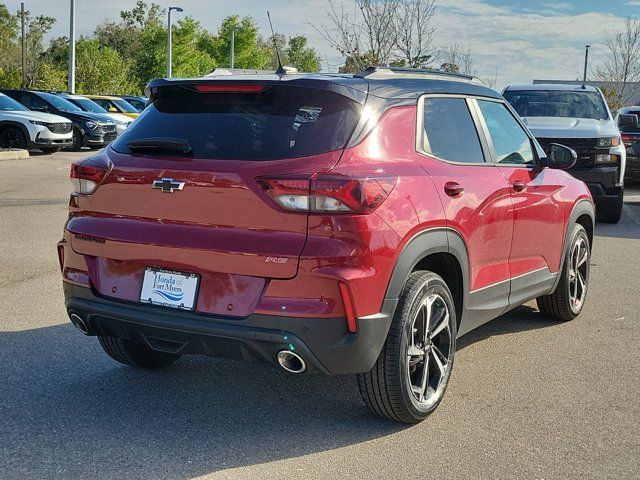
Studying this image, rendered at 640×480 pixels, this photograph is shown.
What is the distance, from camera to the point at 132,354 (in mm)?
4895

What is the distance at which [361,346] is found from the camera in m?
3.78

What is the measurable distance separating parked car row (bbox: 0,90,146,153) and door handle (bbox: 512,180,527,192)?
18378 millimetres

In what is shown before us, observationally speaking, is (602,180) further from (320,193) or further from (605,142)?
(320,193)

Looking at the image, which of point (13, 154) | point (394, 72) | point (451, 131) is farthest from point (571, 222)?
point (13, 154)

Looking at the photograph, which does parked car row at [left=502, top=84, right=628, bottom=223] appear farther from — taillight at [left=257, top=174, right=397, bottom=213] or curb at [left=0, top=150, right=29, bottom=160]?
curb at [left=0, top=150, right=29, bottom=160]

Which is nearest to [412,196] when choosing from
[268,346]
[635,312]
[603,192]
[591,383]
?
[268,346]

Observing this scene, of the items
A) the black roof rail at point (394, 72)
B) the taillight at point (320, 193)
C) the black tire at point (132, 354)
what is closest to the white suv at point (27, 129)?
the black tire at point (132, 354)

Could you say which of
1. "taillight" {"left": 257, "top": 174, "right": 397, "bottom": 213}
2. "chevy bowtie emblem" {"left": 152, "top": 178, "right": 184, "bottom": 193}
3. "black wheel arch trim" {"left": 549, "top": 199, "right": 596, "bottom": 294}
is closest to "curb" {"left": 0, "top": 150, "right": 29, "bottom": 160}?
"black wheel arch trim" {"left": 549, "top": 199, "right": 596, "bottom": 294}

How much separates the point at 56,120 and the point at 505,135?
735 inches

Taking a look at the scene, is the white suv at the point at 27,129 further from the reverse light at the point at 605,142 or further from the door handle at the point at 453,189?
the door handle at the point at 453,189

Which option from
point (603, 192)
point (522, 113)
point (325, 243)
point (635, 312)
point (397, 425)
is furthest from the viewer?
point (522, 113)

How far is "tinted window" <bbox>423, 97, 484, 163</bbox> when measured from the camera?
4.50 meters

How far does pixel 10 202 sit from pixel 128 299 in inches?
361

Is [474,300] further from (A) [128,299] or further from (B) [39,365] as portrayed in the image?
(B) [39,365]
